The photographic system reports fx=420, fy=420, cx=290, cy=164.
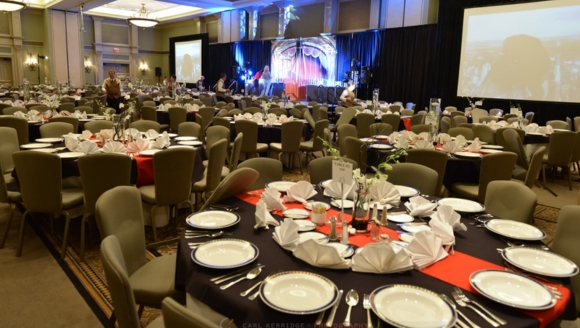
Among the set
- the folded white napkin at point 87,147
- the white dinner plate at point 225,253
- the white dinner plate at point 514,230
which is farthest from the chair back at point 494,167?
the folded white napkin at point 87,147

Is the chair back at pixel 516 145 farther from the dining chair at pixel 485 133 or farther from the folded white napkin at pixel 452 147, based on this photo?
the folded white napkin at pixel 452 147

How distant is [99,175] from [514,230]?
282 centimetres

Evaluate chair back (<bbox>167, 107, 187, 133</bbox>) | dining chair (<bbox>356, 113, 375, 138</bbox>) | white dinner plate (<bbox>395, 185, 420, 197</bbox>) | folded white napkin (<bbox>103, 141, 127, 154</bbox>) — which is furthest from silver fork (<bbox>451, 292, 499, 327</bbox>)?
chair back (<bbox>167, 107, 187, 133</bbox>)

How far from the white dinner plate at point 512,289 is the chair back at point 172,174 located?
2567 mm

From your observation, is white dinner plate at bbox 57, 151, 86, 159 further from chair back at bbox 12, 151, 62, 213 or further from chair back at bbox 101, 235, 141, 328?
chair back at bbox 101, 235, 141, 328

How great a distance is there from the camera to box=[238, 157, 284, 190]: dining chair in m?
3.10

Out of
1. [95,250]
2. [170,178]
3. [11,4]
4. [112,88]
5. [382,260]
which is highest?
[11,4]

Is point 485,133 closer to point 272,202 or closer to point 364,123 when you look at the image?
point 364,123

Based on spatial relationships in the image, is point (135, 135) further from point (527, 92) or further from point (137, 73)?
point (137, 73)

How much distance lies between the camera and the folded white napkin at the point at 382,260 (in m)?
1.59

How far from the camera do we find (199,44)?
2039cm

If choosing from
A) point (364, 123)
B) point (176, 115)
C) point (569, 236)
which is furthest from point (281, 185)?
point (176, 115)

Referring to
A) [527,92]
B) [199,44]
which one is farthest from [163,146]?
[199,44]

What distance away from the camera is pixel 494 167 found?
3805 mm
